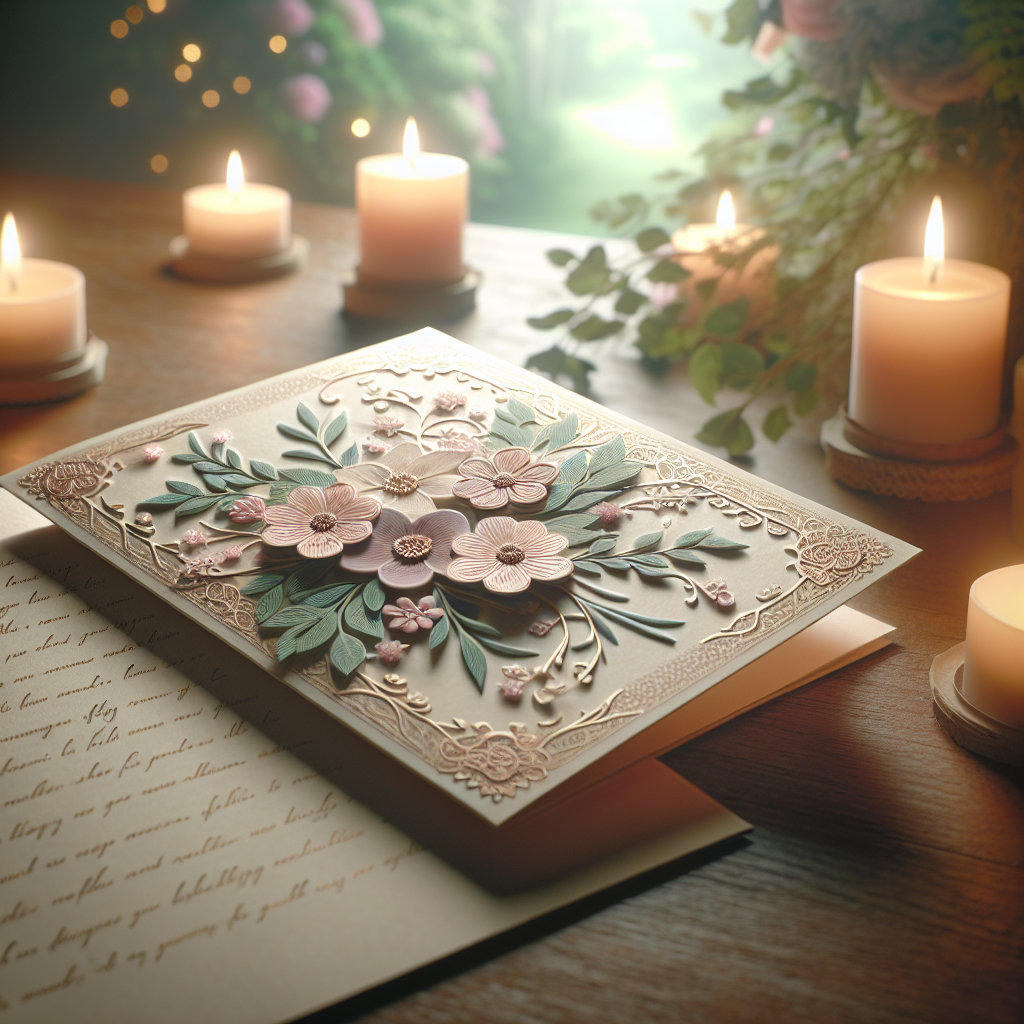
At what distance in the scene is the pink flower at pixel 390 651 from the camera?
51 centimetres

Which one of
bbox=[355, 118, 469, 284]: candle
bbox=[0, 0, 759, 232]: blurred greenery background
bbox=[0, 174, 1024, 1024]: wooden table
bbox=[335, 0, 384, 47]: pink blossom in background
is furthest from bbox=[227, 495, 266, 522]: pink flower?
bbox=[335, 0, 384, 47]: pink blossom in background

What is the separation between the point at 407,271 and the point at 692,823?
70 centimetres

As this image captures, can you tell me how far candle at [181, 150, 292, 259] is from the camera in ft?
3.65

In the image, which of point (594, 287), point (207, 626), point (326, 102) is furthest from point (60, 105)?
point (207, 626)

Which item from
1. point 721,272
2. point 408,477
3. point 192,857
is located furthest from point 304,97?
point 192,857

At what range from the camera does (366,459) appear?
67cm

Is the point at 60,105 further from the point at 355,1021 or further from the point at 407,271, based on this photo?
the point at 355,1021

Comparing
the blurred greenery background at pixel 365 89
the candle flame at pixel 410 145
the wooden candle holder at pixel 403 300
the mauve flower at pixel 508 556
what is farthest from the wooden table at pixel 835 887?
the blurred greenery background at pixel 365 89

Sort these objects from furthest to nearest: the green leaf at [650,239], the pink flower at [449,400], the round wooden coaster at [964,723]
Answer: the green leaf at [650,239], the pink flower at [449,400], the round wooden coaster at [964,723]

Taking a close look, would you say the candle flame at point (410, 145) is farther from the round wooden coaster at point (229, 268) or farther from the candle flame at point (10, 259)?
the candle flame at point (10, 259)

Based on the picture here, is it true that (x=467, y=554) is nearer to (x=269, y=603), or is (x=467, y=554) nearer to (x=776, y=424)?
(x=269, y=603)

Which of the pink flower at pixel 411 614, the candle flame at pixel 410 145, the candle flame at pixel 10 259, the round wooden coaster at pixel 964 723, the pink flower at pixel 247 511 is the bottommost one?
the round wooden coaster at pixel 964 723

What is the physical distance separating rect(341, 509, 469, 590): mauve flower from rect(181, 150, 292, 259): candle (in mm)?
620

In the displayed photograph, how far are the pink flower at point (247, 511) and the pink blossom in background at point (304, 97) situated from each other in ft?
5.30
